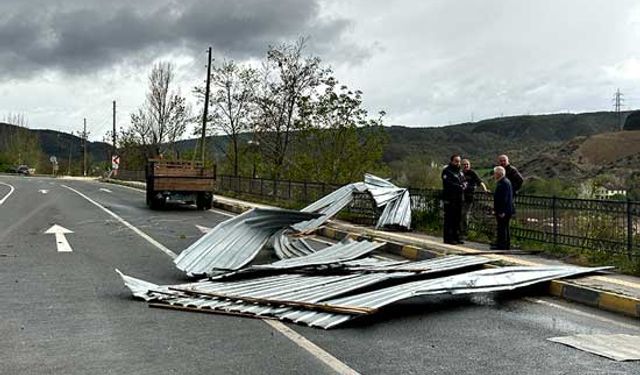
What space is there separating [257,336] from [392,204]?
1039cm

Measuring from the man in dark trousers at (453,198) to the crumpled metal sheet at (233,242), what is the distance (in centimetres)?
295

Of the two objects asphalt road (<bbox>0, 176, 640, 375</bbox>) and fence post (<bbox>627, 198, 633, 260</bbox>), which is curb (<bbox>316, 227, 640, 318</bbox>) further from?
fence post (<bbox>627, 198, 633, 260</bbox>)

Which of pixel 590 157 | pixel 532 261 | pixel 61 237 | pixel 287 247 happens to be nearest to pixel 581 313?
pixel 532 261

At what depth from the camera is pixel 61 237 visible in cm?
1396

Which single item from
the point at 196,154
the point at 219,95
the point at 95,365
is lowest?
the point at 95,365

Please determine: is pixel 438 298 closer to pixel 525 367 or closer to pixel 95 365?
pixel 525 367

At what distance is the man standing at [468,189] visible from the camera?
13367mm

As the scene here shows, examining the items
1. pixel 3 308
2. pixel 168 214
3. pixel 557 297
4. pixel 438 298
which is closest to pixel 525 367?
pixel 438 298

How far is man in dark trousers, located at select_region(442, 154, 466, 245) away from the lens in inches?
496

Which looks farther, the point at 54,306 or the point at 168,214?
the point at 168,214

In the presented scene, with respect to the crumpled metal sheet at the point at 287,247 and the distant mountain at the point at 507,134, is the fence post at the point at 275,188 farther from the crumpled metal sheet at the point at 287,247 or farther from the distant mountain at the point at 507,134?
the distant mountain at the point at 507,134

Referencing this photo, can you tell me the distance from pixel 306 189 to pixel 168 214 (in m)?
4.81

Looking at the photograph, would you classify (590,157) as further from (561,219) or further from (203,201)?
(561,219)

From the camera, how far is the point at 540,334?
623 centimetres
